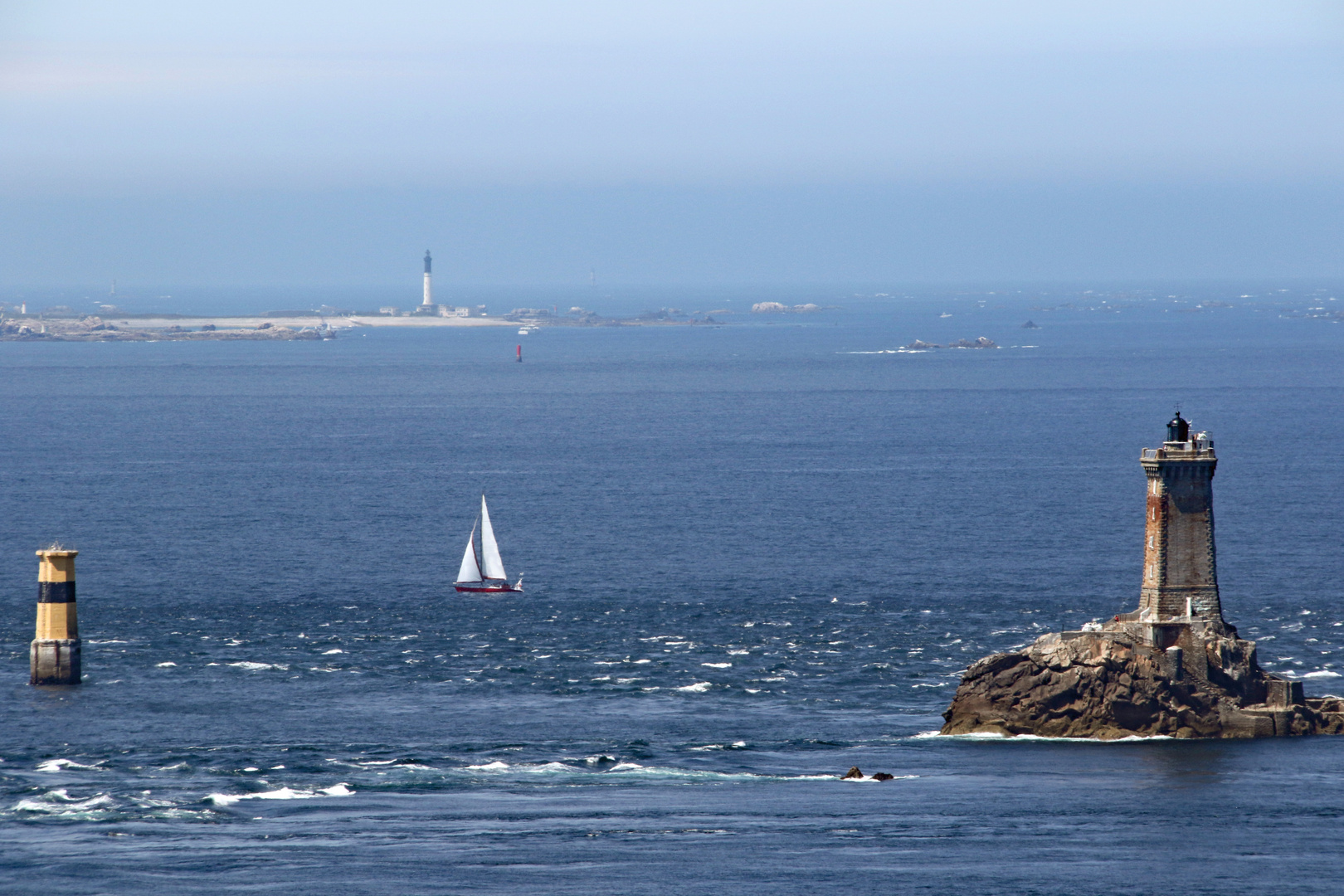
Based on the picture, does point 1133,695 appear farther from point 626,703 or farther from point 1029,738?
point 626,703

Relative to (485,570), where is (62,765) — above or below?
below

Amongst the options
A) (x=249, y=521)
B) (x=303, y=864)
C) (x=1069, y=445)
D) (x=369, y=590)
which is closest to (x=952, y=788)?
(x=303, y=864)

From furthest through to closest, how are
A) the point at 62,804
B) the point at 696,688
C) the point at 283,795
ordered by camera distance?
the point at 696,688
the point at 283,795
the point at 62,804

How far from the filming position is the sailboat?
370 ft

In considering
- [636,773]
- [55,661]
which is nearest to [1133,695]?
[636,773]

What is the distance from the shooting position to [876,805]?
6350 cm

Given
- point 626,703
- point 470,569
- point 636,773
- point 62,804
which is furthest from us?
point 470,569

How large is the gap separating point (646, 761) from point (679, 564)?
2031 inches

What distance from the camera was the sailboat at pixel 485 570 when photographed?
11281 cm

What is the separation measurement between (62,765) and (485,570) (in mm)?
47832

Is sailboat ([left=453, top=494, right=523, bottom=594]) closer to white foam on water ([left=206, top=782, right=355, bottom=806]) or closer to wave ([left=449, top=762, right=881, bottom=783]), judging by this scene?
wave ([left=449, top=762, right=881, bottom=783])

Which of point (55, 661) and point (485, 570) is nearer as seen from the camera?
point (55, 661)

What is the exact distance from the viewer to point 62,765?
6850 cm

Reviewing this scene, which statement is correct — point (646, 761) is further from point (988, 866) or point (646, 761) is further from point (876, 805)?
point (988, 866)
